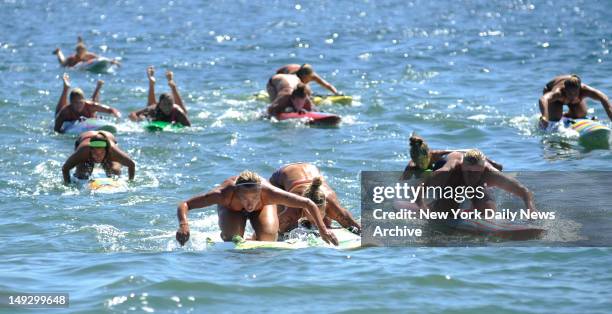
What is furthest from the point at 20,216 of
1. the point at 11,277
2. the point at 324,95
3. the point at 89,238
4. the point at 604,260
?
the point at 324,95

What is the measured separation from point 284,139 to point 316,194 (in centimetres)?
706

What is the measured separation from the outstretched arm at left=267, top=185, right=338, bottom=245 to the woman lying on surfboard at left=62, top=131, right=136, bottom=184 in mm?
4548

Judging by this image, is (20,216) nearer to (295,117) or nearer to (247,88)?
(295,117)

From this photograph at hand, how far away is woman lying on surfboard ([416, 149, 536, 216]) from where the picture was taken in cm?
1153

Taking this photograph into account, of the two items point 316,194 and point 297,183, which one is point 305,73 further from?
point 316,194

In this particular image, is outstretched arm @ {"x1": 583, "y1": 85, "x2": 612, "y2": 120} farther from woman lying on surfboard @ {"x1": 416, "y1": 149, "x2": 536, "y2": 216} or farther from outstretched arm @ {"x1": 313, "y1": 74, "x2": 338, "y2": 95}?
woman lying on surfboard @ {"x1": 416, "y1": 149, "x2": 536, "y2": 216}

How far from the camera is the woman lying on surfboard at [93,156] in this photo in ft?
48.7

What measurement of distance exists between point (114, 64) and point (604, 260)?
17.4 m

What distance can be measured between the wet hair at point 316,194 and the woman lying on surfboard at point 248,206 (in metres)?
0.29

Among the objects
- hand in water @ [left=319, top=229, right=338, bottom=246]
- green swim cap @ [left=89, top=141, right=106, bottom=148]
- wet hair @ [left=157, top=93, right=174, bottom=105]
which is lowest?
hand in water @ [left=319, top=229, right=338, bottom=246]

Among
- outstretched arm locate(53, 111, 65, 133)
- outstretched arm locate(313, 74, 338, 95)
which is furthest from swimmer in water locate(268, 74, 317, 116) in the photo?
outstretched arm locate(53, 111, 65, 133)

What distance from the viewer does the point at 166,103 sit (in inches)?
733

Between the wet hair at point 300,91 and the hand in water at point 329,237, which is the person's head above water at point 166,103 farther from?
the hand in water at point 329,237

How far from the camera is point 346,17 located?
37188 millimetres
